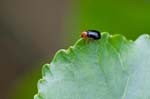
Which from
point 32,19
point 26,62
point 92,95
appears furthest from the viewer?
point 32,19

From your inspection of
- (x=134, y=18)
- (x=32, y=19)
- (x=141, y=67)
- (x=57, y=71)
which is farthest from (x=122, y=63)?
(x=32, y=19)

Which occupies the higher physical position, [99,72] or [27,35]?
[27,35]

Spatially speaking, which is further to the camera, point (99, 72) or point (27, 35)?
point (27, 35)

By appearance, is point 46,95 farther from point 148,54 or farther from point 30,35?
point 30,35

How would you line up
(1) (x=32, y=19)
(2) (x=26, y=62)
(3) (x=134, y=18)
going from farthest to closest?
(1) (x=32, y=19) → (2) (x=26, y=62) → (3) (x=134, y=18)

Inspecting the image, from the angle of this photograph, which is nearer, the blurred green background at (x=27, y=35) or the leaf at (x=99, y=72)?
the leaf at (x=99, y=72)

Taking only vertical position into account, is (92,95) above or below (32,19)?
below

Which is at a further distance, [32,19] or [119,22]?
[32,19]

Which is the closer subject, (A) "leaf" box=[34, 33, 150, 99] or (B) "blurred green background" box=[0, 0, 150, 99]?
(A) "leaf" box=[34, 33, 150, 99]
